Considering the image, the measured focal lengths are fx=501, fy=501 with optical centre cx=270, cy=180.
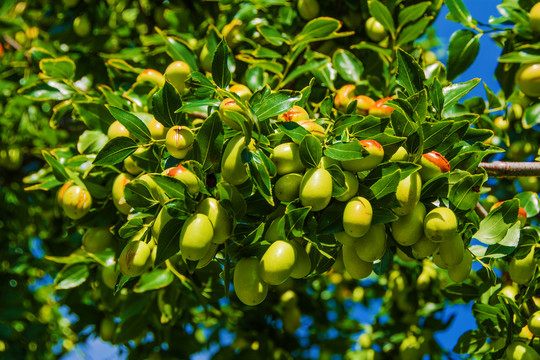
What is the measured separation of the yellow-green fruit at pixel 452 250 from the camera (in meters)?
1.40

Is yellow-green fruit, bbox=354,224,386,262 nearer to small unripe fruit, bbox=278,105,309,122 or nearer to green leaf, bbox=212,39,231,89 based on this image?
small unripe fruit, bbox=278,105,309,122

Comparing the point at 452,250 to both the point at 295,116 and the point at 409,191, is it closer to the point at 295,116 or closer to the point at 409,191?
the point at 409,191

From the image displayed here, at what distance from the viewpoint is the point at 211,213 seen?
134cm

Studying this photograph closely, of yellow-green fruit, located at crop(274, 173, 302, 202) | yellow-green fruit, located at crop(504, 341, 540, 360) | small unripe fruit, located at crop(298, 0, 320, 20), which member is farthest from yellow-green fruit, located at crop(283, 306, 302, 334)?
yellow-green fruit, located at crop(274, 173, 302, 202)

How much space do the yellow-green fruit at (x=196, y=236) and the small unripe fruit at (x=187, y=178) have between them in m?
0.10

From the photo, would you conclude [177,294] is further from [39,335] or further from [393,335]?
[39,335]

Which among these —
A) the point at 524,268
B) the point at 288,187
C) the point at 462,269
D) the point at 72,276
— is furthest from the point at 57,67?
the point at 524,268

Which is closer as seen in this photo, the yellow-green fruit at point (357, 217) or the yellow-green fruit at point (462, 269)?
the yellow-green fruit at point (357, 217)

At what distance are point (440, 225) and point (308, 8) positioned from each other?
157cm

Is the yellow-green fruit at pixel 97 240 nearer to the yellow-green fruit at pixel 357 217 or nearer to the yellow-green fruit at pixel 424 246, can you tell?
the yellow-green fruit at pixel 357 217

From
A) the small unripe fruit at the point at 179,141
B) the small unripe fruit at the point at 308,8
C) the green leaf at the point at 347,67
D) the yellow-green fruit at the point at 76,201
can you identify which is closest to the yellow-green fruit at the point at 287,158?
the small unripe fruit at the point at 179,141

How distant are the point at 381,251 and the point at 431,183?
234 mm

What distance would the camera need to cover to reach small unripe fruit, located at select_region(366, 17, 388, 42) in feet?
7.81

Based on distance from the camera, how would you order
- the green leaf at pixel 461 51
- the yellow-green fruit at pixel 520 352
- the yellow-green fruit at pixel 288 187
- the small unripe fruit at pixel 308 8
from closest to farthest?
the yellow-green fruit at pixel 288 187 < the yellow-green fruit at pixel 520 352 < the green leaf at pixel 461 51 < the small unripe fruit at pixel 308 8
